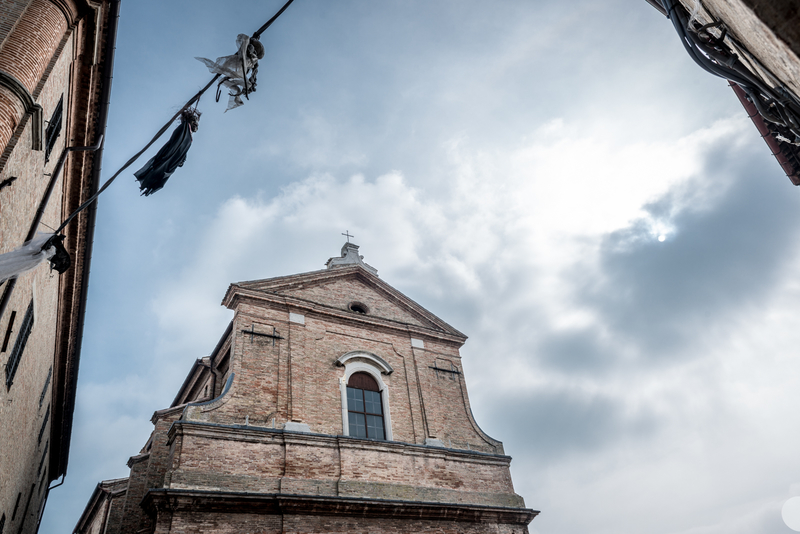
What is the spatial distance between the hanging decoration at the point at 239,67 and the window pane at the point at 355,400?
902cm

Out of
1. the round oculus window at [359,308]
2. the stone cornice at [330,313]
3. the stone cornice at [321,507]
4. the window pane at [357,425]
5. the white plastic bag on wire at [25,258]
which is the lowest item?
the stone cornice at [321,507]

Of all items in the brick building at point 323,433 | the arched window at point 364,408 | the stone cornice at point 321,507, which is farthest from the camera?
the arched window at point 364,408

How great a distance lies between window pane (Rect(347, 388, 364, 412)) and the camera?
1314 cm

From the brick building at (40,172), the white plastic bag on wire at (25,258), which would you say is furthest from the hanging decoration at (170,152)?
the brick building at (40,172)

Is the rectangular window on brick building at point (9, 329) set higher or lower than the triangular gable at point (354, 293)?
lower

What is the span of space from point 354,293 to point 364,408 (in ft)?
12.6

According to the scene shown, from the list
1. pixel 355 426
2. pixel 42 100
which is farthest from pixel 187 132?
pixel 355 426

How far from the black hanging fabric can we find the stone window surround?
Answer: 7945 millimetres

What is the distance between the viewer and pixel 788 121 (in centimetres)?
459

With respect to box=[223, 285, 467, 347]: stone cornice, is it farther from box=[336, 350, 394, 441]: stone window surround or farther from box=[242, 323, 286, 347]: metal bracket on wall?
box=[336, 350, 394, 441]: stone window surround

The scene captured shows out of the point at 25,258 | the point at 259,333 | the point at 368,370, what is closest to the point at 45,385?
the point at 259,333

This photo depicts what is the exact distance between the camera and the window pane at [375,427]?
12953mm

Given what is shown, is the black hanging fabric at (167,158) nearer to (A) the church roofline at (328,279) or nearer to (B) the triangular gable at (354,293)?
(A) the church roofline at (328,279)

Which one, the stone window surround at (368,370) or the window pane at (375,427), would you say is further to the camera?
the stone window surround at (368,370)
